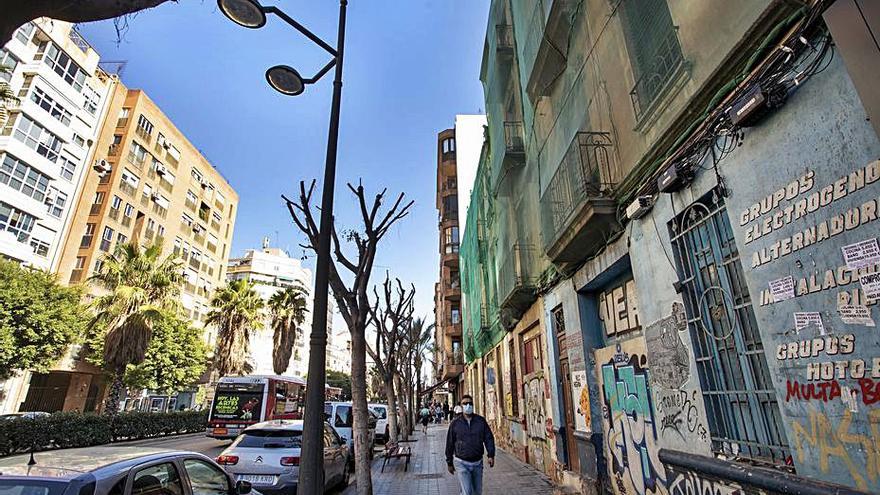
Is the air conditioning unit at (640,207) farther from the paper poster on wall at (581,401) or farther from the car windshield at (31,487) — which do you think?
the car windshield at (31,487)

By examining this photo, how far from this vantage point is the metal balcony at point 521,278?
12211mm

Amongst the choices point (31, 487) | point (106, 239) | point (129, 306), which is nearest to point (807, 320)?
point (31, 487)

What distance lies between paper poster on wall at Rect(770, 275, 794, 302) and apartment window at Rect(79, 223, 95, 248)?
39.1m

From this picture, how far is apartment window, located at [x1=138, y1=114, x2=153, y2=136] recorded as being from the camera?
120ft

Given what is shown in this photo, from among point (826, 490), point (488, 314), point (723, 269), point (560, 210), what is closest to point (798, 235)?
point (723, 269)

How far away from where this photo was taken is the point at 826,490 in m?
2.95

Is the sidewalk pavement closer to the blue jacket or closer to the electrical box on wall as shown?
the blue jacket

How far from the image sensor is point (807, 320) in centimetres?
334

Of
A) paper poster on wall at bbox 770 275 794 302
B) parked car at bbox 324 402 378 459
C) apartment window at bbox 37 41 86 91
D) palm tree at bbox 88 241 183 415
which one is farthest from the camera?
apartment window at bbox 37 41 86 91

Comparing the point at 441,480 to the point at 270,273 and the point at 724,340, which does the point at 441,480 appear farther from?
the point at 270,273

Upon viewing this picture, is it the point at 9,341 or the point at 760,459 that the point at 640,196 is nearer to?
the point at 760,459

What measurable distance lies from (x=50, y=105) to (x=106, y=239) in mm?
9613

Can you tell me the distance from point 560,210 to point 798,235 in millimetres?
5055

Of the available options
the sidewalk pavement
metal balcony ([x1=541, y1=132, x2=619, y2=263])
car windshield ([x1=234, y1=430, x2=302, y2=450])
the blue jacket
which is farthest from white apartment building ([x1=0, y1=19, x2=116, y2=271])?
metal balcony ([x1=541, y1=132, x2=619, y2=263])
